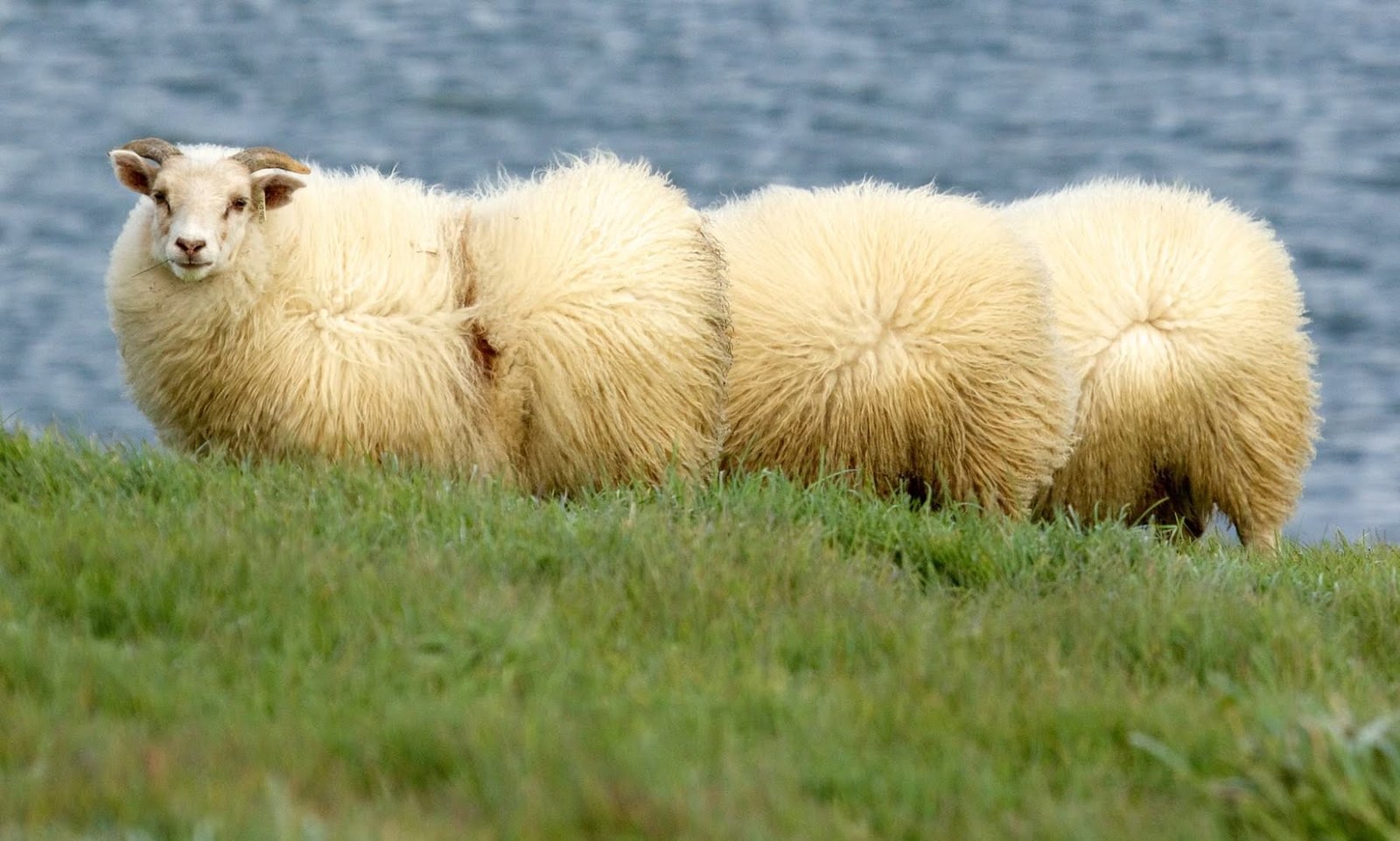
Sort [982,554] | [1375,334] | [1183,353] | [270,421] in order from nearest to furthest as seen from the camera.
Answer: [982,554], [270,421], [1183,353], [1375,334]

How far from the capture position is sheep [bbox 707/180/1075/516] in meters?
7.40

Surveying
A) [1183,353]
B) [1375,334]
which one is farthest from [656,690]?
[1375,334]

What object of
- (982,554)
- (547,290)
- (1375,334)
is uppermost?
(547,290)

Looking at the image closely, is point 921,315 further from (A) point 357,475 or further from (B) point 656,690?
(B) point 656,690

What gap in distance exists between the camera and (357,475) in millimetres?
5945

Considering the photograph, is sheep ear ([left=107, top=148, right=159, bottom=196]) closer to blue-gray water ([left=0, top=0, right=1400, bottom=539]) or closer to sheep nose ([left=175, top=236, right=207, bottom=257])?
sheep nose ([left=175, top=236, right=207, bottom=257])

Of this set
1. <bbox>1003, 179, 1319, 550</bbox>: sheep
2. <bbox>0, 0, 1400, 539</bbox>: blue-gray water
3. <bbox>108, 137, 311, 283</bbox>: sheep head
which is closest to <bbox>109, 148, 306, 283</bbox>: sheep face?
<bbox>108, 137, 311, 283</bbox>: sheep head

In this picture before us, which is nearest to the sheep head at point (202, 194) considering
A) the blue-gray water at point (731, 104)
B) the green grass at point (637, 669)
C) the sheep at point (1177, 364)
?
the green grass at point (637, 669)

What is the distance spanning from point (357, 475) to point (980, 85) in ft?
73.0

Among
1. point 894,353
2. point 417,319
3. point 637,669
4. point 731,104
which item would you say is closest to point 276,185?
point 417,319

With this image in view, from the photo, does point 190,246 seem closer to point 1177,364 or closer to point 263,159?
point 263,159

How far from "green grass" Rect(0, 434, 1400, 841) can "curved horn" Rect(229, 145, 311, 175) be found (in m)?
1.17

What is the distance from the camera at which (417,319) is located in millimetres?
6777

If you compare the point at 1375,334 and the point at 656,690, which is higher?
the point at 656,690
